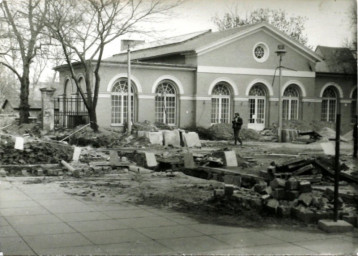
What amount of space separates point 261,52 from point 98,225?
42.6ft

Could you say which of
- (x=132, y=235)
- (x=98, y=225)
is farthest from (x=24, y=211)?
(x=132, y=235)

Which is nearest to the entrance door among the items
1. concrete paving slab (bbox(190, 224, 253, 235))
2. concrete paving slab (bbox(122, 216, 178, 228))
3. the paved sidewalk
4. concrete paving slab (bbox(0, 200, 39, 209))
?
the paved sidewalk

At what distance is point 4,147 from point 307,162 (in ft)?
29.9

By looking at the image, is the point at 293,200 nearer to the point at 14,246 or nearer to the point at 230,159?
the point at 14,246

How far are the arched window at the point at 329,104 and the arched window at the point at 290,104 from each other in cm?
107

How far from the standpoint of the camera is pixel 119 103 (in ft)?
81.0

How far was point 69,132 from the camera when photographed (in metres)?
22.9

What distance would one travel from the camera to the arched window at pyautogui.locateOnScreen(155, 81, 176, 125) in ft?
84.5

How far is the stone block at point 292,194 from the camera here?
804 cm

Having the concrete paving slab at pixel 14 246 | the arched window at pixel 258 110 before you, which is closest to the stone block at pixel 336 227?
the concrete paving slab at pixel 14 246

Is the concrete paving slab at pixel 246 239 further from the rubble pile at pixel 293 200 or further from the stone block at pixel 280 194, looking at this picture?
the stone block at pixel 280 194

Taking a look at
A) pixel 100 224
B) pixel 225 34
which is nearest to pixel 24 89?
pixel 225 34

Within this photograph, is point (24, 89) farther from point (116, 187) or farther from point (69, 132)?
point (116, 187)

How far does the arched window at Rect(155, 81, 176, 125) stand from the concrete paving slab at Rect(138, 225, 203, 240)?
18.8m
